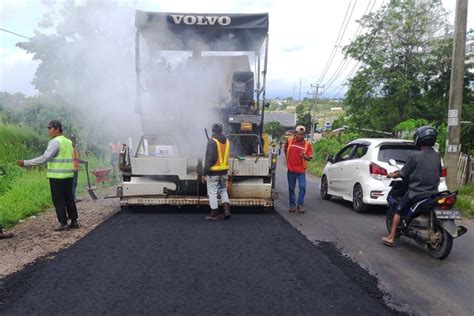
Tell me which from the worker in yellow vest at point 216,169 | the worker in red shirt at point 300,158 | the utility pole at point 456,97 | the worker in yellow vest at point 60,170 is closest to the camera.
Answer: the worker in yellow vest at point 60,170

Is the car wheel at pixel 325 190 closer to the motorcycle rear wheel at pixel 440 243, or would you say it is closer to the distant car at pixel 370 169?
the distant car at pixel 370 169

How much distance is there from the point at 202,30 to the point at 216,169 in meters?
3.09

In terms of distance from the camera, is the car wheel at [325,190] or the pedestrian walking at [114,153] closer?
the car wheel at [325,190]

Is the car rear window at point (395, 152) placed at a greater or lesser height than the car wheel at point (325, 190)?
greater

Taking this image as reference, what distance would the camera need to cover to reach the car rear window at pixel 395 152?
340 inches

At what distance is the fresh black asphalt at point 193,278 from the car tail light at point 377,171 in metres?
2.77

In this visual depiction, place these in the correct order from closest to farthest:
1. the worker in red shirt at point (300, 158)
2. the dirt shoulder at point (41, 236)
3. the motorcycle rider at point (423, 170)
→ 1. the dirt shoulder at point (41, 236)
2. the motorcycle rider at point (423, 170)
3. the worker in red shirt at point (300, 158)

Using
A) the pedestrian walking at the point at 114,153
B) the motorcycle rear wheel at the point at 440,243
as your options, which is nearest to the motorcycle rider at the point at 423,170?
the motorcycle rear wheel at the point at 440,243

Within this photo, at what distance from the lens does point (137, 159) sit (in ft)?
26.1

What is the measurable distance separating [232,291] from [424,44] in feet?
77.5

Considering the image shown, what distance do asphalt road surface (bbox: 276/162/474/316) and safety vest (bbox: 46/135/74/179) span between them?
368 cm

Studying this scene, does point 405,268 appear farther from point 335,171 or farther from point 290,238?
point 335,171

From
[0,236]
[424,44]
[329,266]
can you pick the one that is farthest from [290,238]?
[424,44]

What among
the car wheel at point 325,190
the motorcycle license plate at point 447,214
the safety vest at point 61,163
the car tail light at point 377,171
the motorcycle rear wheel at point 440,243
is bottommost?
the car wheel at point 325,190
